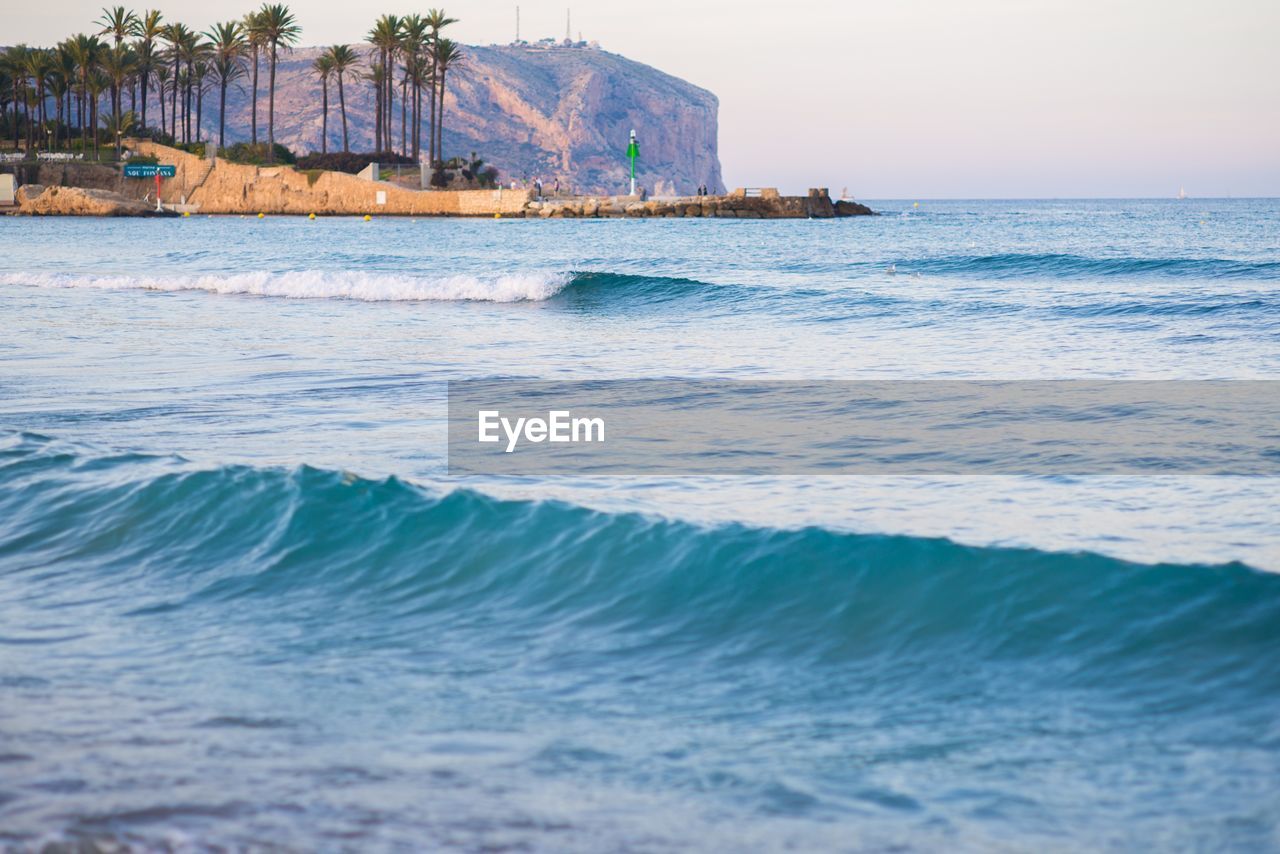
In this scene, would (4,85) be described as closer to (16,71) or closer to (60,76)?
(16,71)

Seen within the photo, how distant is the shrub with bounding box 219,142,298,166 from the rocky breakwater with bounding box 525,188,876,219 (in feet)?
78.0

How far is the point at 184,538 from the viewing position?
641 cm

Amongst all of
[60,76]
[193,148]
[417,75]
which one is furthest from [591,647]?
[60,76]

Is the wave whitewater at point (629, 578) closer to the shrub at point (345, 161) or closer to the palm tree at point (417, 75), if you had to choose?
the shrub at point (345, 161)

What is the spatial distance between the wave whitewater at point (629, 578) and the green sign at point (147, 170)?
9510 centimetres

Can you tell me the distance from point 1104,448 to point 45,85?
108029 millimetres

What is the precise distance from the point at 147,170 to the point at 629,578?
324 feet

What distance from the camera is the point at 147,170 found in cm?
9431

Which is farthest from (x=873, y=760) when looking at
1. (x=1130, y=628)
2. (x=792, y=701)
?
(x=1130, y=628)

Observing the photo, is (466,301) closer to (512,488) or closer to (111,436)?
(111,436)

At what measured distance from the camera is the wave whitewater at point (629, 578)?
15.6 feet

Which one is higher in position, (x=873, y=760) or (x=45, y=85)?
(x=45, y=85)

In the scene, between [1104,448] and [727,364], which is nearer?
[1104,448]

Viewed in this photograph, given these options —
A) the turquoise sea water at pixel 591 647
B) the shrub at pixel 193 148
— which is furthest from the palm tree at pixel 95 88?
the turquoise sea water at pixel 591 647
